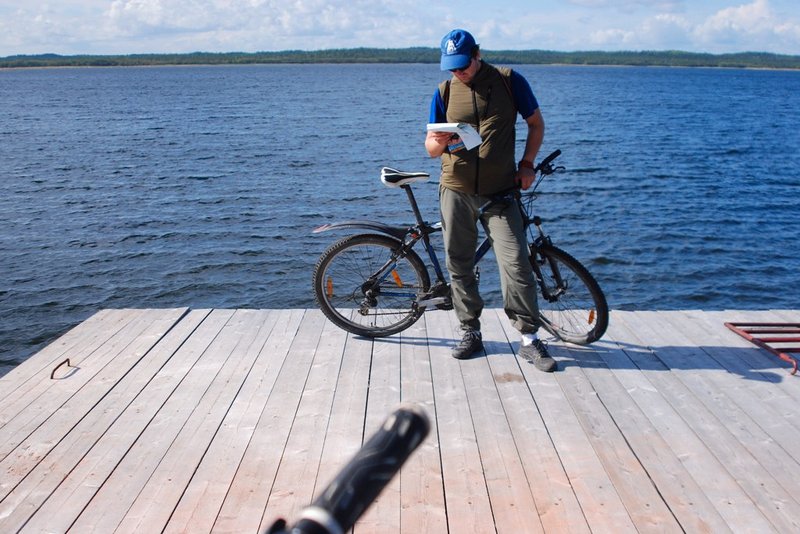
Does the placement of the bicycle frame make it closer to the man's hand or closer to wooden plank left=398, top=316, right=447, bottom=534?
the man's hand

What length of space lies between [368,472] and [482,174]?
403cm

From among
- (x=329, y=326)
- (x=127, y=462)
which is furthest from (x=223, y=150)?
(x=127, y=462)

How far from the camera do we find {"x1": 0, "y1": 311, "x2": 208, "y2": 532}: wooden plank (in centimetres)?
314

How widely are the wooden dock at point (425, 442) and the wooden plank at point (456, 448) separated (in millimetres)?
11

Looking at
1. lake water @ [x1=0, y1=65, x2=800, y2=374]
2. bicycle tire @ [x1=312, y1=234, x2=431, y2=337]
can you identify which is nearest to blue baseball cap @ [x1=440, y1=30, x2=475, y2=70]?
bicycle tire @ [x1=312, y1=234, x2=431, y2=337]

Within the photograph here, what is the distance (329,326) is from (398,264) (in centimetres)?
70

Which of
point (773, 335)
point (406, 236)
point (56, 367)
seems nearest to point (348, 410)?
point (406, 236)

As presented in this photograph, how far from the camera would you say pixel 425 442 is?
9.11ft

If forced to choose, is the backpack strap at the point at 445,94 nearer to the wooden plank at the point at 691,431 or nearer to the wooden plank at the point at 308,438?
the wooden plank at the point at 308,438

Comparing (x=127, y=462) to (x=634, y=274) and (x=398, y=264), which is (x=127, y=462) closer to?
(x=398, y=264)

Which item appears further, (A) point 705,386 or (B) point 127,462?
(A) point 705,386

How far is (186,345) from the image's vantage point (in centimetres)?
507

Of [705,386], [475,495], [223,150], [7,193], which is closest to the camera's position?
[475,495]

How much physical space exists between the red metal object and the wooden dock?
0.09m
